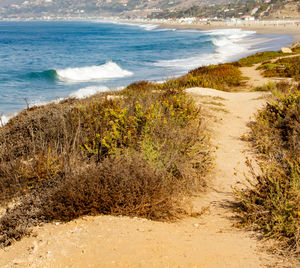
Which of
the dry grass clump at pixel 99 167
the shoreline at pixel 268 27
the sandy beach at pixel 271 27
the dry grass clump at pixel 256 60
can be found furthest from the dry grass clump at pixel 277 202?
the sandy beach at pixel 271 27

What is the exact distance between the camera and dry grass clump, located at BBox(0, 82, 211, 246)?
3.84m

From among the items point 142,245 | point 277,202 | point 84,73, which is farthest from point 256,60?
point 142,245

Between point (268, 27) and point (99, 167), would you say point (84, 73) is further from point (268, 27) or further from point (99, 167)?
point (268, 27)

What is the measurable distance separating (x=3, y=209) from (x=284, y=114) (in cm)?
604

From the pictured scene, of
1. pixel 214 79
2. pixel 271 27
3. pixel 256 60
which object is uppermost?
pixel 271 27

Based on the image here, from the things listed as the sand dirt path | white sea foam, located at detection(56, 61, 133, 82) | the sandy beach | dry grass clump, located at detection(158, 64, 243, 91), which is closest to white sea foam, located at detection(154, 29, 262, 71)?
white sea foam, located at detection(56, 61, 133, 82)

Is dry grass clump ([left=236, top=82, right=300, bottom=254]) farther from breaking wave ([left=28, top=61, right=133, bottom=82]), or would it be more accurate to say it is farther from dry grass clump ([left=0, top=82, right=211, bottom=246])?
breaking wave ([left=28, top=61, right=133, bottom=82])

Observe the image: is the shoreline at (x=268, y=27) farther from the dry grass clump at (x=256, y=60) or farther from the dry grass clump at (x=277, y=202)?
the dry grass clump at (x=277, y=202)

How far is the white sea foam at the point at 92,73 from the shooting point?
2659 cm

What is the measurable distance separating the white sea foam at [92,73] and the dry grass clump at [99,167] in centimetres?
2069

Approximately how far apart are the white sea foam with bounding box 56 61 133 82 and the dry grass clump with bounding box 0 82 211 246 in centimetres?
2069

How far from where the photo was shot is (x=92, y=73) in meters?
28.3

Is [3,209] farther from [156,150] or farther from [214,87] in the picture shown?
[214,87]

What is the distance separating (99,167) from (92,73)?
25.2m
